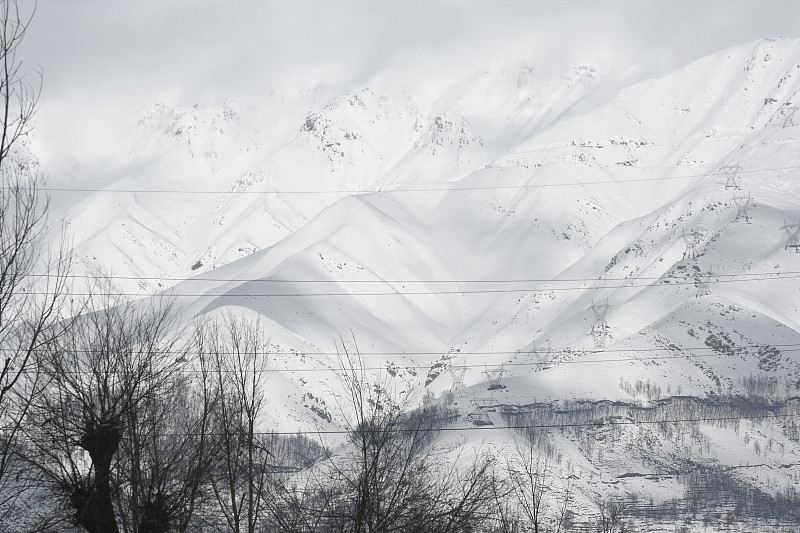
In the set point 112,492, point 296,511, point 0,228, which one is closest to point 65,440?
point 112,492

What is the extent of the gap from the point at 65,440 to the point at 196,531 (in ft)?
27.0

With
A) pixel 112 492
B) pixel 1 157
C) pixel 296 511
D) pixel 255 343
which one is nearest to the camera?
pixel 1 157

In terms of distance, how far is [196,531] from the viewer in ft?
100

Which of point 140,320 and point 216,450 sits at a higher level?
point 140,320

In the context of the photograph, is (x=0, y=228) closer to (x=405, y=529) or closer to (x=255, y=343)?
(x=405, y=529)

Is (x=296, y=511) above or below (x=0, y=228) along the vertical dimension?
below

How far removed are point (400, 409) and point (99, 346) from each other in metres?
9.29

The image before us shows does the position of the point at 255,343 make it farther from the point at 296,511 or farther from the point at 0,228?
the point at 0,228

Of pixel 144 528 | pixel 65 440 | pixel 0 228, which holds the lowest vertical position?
pixel 144 528

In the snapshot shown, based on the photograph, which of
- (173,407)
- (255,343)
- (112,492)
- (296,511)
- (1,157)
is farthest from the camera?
(255,343)

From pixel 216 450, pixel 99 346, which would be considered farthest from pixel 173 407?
pixel 216 450

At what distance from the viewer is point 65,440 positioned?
2339 centimetres

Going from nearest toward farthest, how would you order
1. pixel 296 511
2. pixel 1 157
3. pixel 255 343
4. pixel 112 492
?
1. pixel 1 157
2. pixel 112 492
3. pixel 296 511
4. pixel 255 343

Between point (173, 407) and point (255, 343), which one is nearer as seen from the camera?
point (173, 407)
